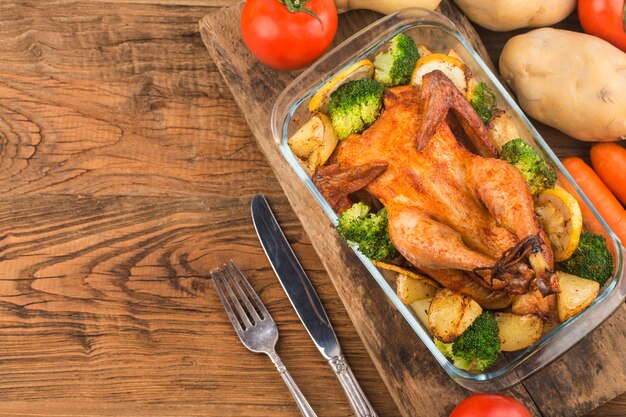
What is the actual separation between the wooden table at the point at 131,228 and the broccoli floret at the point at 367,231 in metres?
0.48

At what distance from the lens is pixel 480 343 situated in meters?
2.24

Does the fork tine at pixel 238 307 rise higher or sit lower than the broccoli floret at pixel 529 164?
lower

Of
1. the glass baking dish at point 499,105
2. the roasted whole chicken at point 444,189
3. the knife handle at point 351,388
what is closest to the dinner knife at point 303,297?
the knife handle at point 351,388

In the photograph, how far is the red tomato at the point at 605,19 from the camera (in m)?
2.65

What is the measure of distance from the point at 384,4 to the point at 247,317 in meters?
1.25

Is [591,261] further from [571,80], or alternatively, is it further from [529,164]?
Answer: [571,80]

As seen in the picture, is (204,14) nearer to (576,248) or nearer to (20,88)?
(20,88)

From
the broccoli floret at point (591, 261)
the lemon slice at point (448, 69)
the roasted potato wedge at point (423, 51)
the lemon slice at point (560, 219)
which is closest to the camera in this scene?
the lemon slice at point (560, 219)

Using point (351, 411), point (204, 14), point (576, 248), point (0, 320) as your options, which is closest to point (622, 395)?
point (576, 248)

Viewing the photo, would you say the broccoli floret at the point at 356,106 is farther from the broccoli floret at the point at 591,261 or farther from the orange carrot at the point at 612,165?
the orange carrot at the point at 612,165

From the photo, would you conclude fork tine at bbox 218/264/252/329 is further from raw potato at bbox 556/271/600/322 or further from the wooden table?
raw potato at bbox 556/271/600/322

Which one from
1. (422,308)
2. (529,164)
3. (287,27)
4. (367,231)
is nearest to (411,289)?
(422,308)

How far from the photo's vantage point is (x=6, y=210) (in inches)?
109

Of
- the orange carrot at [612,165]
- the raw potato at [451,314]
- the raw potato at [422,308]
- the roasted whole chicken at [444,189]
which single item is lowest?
the raw potato at [422,308]
